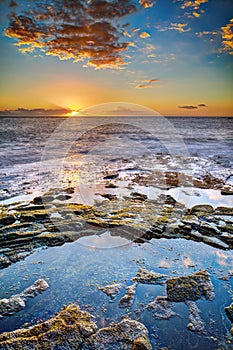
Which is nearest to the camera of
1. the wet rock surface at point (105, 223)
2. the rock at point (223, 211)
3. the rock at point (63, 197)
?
the wet rock surface at point (105, 223)

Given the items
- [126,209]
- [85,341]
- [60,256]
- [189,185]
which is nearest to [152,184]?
[189,185]

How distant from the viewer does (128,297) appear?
4.80 m

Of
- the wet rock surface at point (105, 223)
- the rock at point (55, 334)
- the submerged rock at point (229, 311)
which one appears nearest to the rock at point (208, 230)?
the wet rock surface at point (105, 223)

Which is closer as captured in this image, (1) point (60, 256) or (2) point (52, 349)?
(2) point (52, 349)

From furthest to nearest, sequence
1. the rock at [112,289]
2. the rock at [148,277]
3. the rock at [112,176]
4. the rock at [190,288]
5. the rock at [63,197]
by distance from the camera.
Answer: the rock at [112,176], the rock at [63,197], the rock at [148,277], the rock at [112,289], the rock at [190,288]

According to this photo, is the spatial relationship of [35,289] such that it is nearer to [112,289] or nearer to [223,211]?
[112,289]

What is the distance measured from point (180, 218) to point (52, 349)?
5.82 m

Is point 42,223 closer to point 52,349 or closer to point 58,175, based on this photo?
point 52,349

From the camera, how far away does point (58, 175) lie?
49.1ft

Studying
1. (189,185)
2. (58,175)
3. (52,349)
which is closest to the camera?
(52,349)

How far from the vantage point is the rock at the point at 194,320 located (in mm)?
4035

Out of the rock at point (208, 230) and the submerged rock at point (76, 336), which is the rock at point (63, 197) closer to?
the rock at point (208, 230)

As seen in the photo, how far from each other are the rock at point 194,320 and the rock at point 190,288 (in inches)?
7.4

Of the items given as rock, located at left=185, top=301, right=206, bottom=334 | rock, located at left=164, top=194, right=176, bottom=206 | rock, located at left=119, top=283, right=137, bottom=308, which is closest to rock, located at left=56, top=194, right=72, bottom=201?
rock, located at left=164, top=194, right=176, bottom=206
